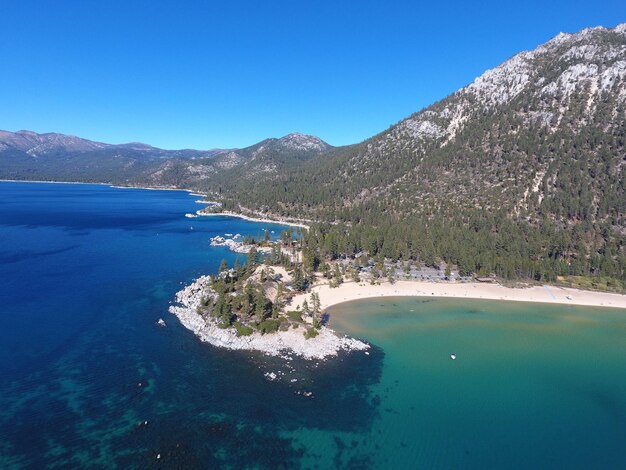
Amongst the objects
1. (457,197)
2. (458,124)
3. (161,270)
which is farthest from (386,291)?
(458,124)

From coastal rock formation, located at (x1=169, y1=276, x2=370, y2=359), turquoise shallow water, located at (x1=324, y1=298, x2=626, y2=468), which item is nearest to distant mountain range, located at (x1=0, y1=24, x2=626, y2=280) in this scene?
turquoise shallow water, located at (x1=324, y1=298, x2=626, y2=468)

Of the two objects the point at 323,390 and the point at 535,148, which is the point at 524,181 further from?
the point at 323,390

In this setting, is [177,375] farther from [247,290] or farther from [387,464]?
[387,464]

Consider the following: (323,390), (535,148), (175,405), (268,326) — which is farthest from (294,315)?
(535,148)

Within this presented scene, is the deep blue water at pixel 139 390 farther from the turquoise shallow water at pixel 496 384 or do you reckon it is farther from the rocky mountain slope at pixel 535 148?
the rocky mountain slope at pixel 535 148

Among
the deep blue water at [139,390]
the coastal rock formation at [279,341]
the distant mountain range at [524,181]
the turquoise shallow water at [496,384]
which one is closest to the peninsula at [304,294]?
the coastal rock formation at [279,341]

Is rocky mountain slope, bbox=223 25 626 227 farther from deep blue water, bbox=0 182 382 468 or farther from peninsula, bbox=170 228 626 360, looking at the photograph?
deep blue water, bbox=0 182 382 468
